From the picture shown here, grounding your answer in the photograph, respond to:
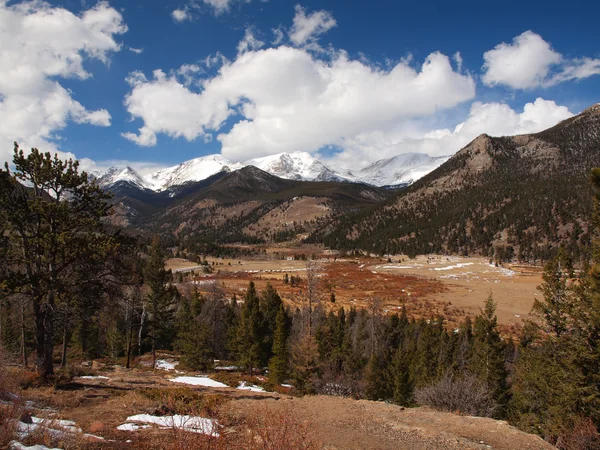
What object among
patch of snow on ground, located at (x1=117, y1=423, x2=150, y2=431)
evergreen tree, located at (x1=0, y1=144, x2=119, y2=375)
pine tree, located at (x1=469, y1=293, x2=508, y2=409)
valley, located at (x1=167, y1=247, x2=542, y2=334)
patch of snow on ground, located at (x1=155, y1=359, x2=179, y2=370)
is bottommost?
patch of snow on ground, located at (x1=155, y1=359, x2=179, y2=370)

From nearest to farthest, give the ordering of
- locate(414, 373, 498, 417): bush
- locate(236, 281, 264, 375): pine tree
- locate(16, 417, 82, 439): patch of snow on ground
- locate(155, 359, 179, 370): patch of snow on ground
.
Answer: locate(16, 417, 82, 439): patch of snow on ground
locate(414, 373, 498, 417): bush
locate(155, 359, 179, 370): patch of snow on ground
locate(236, 281, 264, 375): pine tree

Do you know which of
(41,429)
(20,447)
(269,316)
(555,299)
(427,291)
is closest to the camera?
(20,447)

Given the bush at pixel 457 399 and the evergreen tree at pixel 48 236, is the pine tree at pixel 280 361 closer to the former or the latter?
the bush at pixel 457 399

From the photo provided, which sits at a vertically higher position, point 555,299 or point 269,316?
point 555,299

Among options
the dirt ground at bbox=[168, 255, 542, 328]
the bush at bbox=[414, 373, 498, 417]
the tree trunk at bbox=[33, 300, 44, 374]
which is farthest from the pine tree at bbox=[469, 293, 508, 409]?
the tree trunk at bbox=[33, 300, 44, 374]

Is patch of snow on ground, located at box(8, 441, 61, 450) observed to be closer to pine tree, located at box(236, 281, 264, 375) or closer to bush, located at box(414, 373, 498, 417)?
bush, located at box(414, 373, 498, 417)

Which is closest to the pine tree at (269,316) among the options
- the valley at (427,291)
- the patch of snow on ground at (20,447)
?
the valley at (427,291)

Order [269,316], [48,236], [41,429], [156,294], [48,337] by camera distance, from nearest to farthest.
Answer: [41,429], [48,236], [48,337], [156,294], [269,316]

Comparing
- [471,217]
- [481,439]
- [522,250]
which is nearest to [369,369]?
[481,439]

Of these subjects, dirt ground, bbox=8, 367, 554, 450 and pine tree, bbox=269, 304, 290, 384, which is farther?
pine tree, bbox=269, 304, 290, 384

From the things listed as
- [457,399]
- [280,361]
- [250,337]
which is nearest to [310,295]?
[280,361]

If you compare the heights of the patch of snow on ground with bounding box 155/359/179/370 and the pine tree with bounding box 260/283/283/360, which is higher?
the pine tree with bounding box 260/283/283/360

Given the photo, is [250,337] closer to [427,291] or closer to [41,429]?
[41,429]

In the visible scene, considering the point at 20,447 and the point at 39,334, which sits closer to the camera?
the point at 20,447
